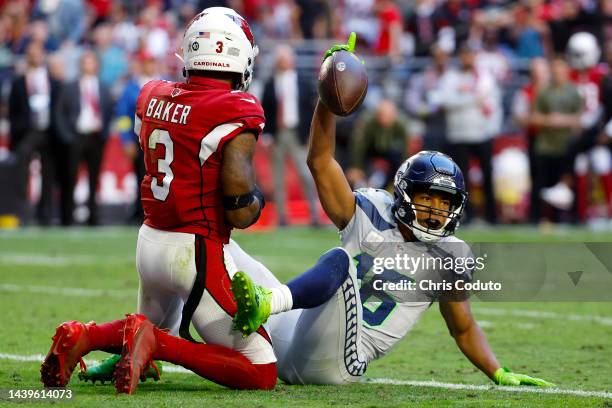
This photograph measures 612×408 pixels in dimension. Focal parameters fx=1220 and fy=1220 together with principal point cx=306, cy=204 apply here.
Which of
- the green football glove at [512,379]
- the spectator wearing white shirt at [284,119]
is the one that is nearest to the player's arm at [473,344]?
the green football glove at [512,379]

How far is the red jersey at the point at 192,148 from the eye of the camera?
4625mm

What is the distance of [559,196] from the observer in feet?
50.4

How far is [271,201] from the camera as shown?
15.0m

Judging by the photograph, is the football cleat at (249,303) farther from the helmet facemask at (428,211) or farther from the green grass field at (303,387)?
the helmet facemask at (428,211)

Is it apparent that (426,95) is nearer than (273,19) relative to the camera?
Yes

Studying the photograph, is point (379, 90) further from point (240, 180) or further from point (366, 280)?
point (240, 180)

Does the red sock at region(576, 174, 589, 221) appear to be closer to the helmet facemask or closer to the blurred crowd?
the blurred crowd

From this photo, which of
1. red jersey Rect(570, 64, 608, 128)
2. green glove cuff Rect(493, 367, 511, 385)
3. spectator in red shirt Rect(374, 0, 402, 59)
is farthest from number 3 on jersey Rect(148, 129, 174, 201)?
spectator in red shirt Rect(374, 0, 402, 59)

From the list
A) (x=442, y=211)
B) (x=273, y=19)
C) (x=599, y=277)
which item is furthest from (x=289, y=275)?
(x=273, y=19)

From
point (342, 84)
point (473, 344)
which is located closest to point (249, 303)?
point (342, 84)

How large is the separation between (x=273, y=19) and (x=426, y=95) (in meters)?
3.33

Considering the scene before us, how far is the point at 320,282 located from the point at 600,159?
11055 mm

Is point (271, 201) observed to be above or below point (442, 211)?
below

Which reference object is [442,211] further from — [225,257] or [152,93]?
[152,93]
